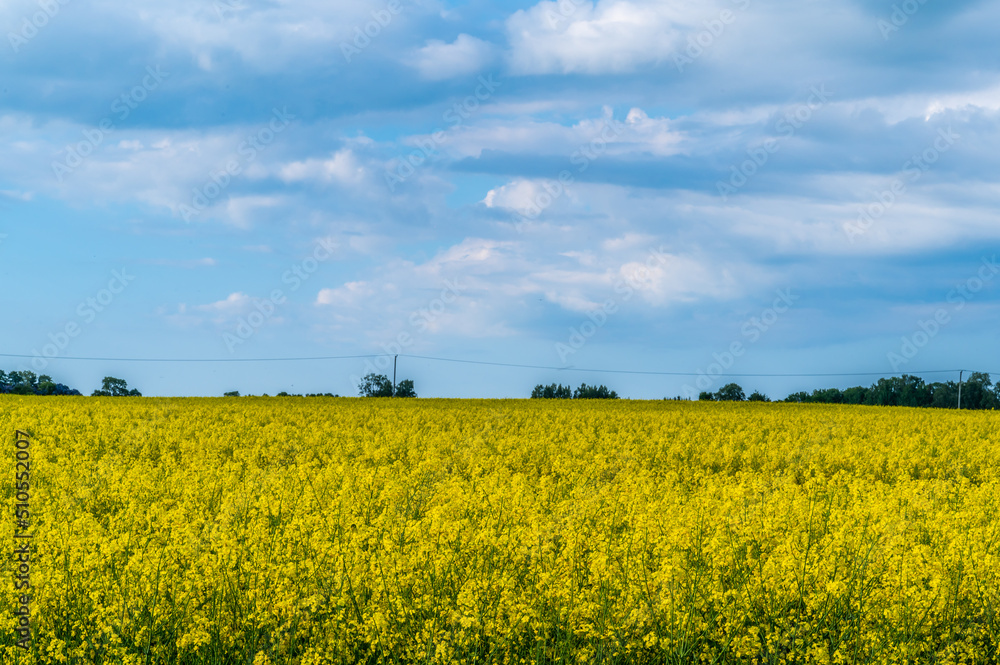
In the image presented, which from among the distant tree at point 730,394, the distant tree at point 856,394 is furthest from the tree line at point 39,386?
the distant tree at point 856,394

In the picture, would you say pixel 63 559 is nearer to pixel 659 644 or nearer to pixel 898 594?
pixel 659 644

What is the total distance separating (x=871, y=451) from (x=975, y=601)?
36.3 ft

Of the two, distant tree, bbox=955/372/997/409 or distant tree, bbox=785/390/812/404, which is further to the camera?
distant tree, bbox=955/372/997/409

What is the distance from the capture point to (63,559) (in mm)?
7219

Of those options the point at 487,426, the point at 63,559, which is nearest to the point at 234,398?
the point at 487,426

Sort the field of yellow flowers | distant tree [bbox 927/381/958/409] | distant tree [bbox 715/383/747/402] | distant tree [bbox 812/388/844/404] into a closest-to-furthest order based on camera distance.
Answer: the field of yellow flowers < distant tree [bbox 715/383/747/402] < distant tree [bbox 812/388/844/404] < distant tree [bbox 927/381/958/409]

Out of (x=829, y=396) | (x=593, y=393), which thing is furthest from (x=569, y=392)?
(x=829, y=396)

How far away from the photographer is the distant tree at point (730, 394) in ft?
193

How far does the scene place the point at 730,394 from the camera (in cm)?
6338

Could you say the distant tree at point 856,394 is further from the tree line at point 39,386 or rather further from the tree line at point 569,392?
the tree line at point 39,386

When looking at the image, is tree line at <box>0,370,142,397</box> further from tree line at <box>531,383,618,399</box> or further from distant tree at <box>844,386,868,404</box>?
distant tree at <box>844,386,868,404</box>

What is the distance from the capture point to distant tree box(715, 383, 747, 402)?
2321 inches

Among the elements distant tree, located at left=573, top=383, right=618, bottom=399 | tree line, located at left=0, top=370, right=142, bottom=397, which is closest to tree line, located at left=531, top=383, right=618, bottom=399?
distant tree, located at left=573, top=383, right=618, bottom=399

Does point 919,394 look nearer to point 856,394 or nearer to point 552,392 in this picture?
point 856,394
